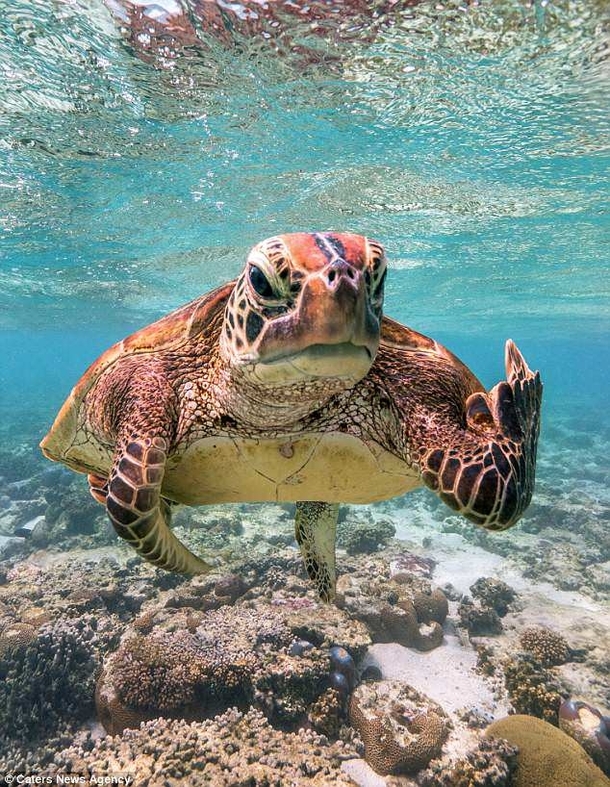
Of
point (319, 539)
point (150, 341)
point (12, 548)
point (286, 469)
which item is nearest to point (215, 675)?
point (319, 539)

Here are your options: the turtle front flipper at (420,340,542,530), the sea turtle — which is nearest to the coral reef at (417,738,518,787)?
the sea turtle

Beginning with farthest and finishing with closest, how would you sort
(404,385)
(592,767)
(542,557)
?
(542,557) < (592,767) < (404,385)

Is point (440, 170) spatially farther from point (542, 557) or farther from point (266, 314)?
point (266, 314)

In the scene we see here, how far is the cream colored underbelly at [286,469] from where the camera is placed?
2.69 metres

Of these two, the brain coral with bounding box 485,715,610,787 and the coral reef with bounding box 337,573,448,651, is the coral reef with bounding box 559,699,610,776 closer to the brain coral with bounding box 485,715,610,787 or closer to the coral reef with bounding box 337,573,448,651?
the brain coral with bounding box 485,715,610,787

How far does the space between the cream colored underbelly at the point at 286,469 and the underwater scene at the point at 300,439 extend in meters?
0.03

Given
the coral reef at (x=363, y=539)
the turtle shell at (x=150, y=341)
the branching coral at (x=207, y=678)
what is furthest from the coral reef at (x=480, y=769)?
the coral reef at (x=363, y=539)

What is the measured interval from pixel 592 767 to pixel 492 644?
2185 millimetres

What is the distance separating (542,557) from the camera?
35.0 ft

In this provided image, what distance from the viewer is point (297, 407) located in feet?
7.41

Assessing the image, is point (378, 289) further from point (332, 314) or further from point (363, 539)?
point (363, 539)

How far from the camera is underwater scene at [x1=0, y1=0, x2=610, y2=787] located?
241cm

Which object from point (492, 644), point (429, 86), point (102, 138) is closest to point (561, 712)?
point (492, 644)

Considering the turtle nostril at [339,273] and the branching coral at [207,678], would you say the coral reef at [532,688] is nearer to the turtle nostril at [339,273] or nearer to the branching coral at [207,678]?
the branching coral at [207,678]
